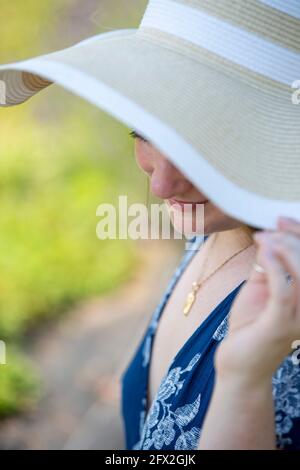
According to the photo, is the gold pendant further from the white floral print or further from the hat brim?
the hat brim

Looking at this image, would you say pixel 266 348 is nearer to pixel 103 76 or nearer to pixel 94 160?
pixel 103 76

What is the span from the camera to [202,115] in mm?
1181

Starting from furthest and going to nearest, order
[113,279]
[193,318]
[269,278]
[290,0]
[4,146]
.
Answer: [4,146], [113,279], [193,318], [290,0], [269,278]

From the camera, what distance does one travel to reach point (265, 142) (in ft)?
4.00

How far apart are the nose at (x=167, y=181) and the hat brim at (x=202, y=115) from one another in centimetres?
13

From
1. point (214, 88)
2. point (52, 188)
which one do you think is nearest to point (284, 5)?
point (214, 88)

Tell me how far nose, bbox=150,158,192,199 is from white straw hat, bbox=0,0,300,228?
0.44ft

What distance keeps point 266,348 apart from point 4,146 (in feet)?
14.3

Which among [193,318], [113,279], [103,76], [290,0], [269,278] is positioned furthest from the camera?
[113,279]

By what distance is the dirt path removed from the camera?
327 centimetres

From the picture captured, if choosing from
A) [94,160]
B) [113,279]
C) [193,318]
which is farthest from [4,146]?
[193,318]

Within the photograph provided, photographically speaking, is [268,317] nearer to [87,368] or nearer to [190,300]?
[190,300]

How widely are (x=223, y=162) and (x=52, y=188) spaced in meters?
3.79

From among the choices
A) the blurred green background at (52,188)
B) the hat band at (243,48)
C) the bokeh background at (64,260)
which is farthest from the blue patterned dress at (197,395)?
the blurred green background at (52,188)
